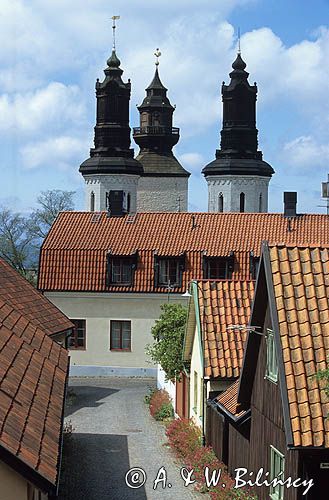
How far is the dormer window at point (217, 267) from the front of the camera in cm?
4000

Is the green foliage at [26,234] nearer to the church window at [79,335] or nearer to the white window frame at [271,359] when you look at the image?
the church window at [79,335]

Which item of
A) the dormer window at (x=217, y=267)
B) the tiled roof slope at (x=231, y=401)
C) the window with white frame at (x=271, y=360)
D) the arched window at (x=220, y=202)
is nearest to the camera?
the window with white frame at (x=271, y=360)

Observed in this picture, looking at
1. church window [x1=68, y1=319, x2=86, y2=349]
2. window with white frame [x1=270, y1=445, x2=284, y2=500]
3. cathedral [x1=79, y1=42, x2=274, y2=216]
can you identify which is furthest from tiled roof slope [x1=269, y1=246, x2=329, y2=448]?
cathedral [x1=79, y1=42, x2=274, y2=216]

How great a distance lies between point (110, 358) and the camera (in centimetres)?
4034

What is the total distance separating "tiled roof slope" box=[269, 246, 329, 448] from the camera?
1239 centimetres

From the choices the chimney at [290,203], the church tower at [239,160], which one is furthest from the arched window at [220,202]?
the chimney at [290,203]

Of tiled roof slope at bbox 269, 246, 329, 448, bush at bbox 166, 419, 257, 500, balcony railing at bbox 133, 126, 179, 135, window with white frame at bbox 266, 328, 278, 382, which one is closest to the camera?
tiled roof slope at bbox 269, 246, 329, 448

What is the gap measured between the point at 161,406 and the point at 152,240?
42.9 feet

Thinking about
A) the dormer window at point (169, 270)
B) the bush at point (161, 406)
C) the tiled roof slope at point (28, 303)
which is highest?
the dormer window at point (169, 270)

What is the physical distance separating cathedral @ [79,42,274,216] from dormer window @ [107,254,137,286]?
21.3 metres

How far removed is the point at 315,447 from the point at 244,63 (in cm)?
5487

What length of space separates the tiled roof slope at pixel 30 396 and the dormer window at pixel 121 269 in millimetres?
22983

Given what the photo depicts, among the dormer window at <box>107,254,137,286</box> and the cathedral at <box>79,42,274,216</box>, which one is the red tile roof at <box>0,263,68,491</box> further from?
the cathedral at <box>79,42,274,216</box>

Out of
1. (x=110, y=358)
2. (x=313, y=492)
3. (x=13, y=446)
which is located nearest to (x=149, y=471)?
(x=313, y=492)
